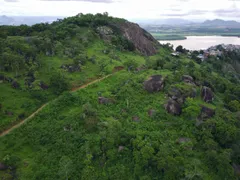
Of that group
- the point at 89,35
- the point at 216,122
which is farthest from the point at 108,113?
the point at 89,35

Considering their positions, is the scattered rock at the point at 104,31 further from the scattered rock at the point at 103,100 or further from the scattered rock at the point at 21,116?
the scattered rock at the point at 21,116

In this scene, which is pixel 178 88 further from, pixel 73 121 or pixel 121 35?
pixel 121 35

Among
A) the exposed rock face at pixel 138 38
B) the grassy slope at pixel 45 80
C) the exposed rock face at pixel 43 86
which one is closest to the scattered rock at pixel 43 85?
the exposed rock face at pixel 43 86

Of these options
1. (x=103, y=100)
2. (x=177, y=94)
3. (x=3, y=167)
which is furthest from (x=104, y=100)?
(x=3, y=167)

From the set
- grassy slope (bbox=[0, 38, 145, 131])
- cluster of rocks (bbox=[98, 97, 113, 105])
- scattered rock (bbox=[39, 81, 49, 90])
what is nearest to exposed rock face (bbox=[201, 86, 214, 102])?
cluster of rocks (bbox=[98, 97, 113, 105])

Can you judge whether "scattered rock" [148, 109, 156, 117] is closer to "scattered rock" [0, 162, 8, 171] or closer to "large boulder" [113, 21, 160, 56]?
"scattered rock" [0, 162, 8, 171]

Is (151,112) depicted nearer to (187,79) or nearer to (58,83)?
(187,79)
